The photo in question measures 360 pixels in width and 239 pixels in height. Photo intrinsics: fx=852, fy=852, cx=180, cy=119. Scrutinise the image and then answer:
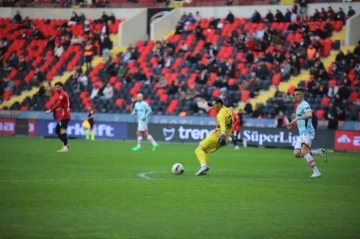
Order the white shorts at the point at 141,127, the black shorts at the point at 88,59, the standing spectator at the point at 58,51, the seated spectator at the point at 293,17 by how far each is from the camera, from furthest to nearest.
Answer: the standing spectator at the point at 58,51, the black shorts at the point at 88,59, the seated spectator at the point at 293,17, the white shorts at the point at 141,127

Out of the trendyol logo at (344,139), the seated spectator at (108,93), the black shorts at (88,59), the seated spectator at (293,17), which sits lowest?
the trendyol logo at (344,139)

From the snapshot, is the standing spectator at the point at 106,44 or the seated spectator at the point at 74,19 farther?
the seated spectator at the point at 74,19

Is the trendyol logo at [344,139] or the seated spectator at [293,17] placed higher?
the seated spectator at [293,17]

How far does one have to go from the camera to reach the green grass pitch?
11.9 m

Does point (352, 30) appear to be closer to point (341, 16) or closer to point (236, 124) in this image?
point (341, 16)

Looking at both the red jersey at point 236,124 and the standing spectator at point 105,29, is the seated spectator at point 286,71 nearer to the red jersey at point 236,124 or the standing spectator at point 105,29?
the red jersey at point 236,124

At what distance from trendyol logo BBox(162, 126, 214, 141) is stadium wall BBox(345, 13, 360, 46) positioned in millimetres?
9590

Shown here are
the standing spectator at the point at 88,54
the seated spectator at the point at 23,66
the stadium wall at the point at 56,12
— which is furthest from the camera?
the stadium wall at the point at 56,12

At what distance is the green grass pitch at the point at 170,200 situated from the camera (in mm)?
11867

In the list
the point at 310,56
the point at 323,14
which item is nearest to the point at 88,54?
the point at 323,14

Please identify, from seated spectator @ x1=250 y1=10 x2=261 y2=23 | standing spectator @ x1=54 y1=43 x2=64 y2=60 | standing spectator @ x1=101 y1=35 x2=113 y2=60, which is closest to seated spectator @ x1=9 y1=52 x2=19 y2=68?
standing spectator @ x1=54 y1=43 x2=64 y2=60

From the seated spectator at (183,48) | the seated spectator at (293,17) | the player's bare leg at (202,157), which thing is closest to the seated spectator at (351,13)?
the seated spectator at (293,17)

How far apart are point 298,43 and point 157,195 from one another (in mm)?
29410

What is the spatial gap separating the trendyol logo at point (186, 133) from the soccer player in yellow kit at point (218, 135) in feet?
62.9
